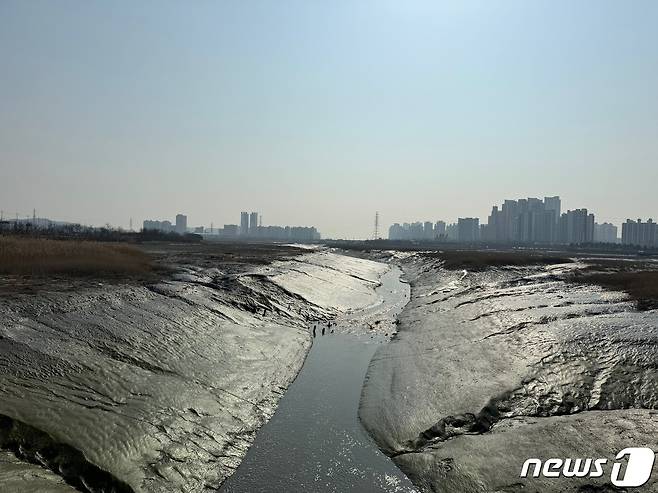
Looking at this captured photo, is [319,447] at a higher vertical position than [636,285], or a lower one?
lower

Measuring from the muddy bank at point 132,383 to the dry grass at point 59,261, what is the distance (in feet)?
15.2

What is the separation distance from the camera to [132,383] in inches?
527

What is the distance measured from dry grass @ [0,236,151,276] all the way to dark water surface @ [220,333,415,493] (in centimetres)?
1894

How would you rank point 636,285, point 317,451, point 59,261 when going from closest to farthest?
point 317,451
point 59,261
point 636,285

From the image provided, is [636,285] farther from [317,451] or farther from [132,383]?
[132,383]

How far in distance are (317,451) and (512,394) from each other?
21.5 feet

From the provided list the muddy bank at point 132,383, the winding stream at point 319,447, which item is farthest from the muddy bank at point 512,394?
the muddy bank at point 132,383

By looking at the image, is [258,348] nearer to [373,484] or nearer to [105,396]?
[105,396]

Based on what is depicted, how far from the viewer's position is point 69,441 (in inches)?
376

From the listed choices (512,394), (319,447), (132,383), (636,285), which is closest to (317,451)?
(319,447)

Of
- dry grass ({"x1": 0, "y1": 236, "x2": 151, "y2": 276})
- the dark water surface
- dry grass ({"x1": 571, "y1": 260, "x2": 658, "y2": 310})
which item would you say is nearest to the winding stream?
the dark water surface

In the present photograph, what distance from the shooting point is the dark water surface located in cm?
1006

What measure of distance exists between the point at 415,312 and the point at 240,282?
12.2 m

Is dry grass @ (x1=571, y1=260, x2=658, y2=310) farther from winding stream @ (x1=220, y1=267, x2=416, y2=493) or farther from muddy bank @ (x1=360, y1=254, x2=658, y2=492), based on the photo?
winding stream @ (x1=220, y1=267, x2=416, y2=493)
